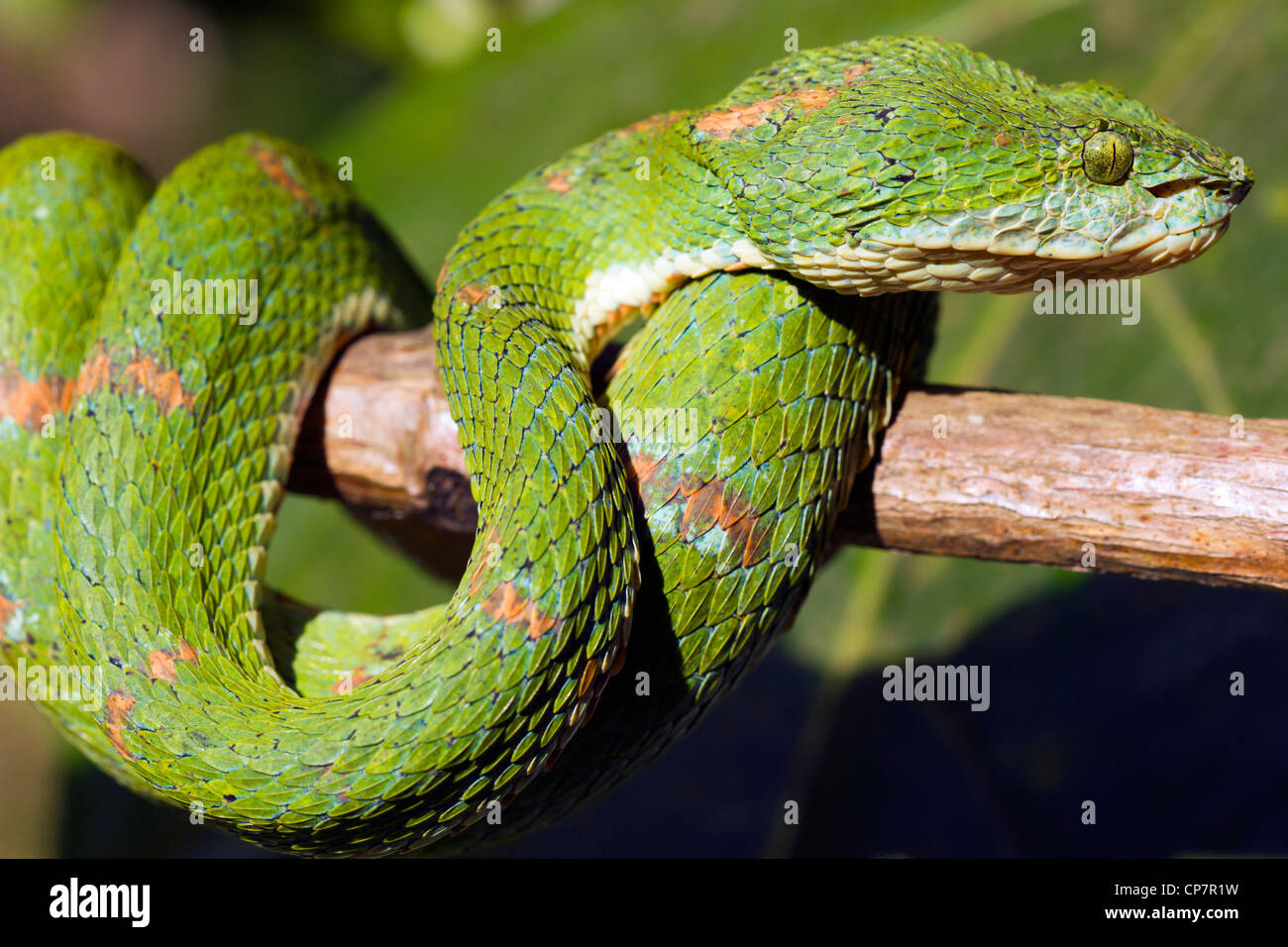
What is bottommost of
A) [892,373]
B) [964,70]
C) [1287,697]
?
[1287,697]

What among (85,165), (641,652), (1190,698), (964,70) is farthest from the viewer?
(1190,698)

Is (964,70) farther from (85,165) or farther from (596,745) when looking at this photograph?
(85,165)

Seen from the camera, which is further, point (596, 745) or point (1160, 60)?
point (1160, 60)

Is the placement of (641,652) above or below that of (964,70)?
below

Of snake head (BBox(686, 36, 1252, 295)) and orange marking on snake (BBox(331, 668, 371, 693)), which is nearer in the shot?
snake head (BBox(686, 36, 1252, 295))

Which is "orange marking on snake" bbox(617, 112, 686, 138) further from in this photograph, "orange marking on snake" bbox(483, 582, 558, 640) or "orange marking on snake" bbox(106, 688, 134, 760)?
"orange marking on snake" bbox(106, 688, 134, 760)
